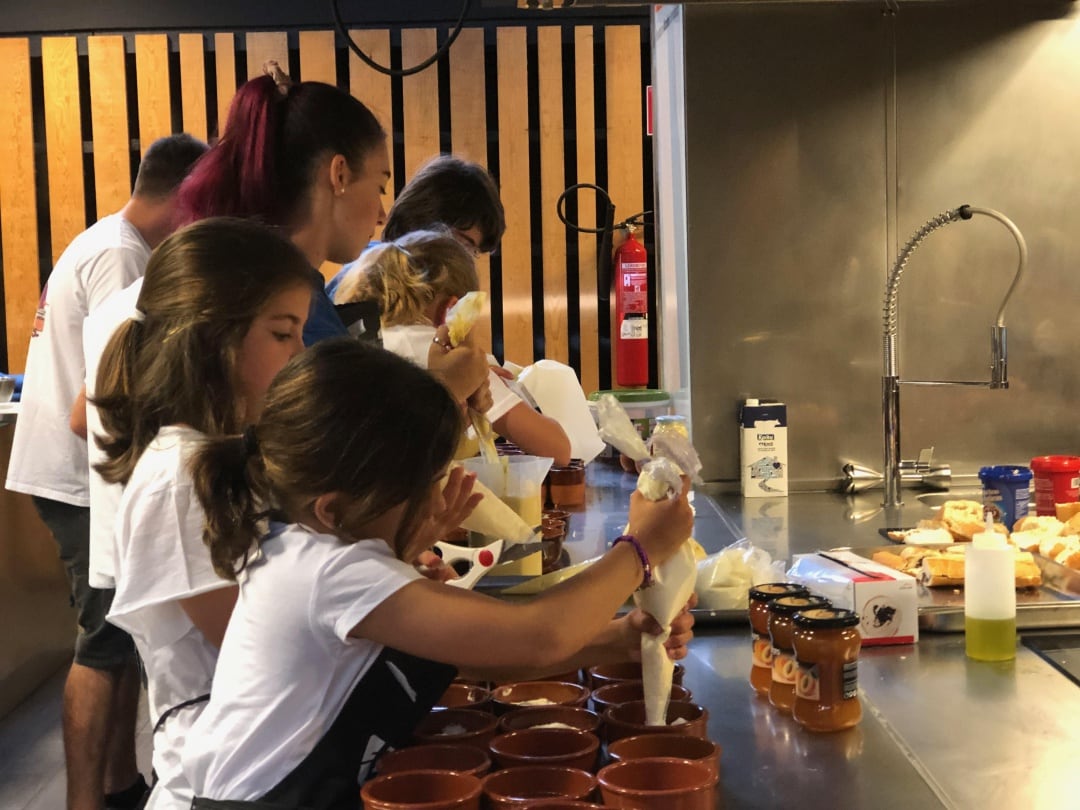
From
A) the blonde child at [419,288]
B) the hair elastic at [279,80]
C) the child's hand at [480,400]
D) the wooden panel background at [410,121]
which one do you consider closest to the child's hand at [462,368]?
the child's hand at [480,400]

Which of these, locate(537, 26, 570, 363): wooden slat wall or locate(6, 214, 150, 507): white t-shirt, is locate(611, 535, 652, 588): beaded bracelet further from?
locate(537, 26, 570, 363): wooden slat wall

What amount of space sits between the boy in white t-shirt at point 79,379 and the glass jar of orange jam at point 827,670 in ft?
6.00

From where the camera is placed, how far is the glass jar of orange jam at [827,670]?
1336 mm

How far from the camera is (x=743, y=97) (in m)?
3.17

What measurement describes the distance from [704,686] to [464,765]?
433 mm

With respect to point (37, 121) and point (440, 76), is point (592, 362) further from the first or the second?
point (37, 121)

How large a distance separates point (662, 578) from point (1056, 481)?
150 cm

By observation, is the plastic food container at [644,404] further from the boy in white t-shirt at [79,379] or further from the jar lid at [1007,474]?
the boy in white t-shirt at [79,379]

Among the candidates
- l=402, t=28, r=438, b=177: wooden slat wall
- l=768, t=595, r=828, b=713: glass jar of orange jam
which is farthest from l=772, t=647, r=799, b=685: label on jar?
l=402, t=28, r=438, b=177: wooden slat wall

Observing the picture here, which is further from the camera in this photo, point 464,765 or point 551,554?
point 551,554

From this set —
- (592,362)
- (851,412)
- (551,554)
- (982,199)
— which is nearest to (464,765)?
(551,554)

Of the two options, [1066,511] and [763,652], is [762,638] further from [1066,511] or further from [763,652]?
[1066,511]

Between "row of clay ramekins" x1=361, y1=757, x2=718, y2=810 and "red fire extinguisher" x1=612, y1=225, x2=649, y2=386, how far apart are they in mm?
4725

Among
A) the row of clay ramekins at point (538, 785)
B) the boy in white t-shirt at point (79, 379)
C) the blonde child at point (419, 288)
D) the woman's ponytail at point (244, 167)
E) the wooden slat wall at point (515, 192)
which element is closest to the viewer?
the row of clay ramekins at point (538, 785)
